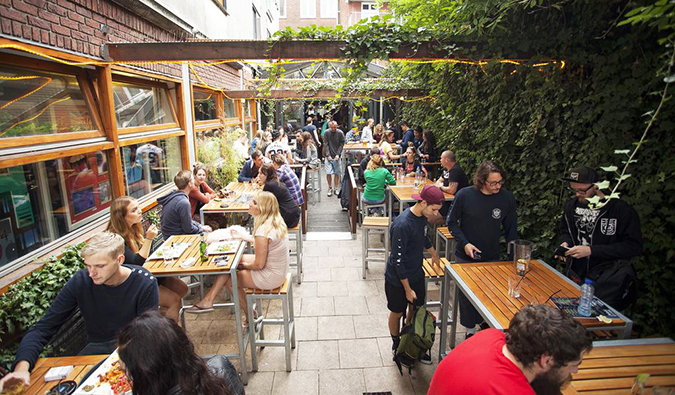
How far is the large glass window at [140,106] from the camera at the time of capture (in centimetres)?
505

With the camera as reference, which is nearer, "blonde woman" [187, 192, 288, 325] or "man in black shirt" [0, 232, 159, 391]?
"man in black shirt" [0, 232, 159, 391]

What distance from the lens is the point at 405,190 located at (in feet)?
20.5

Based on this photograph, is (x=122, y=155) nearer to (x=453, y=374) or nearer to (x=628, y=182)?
(x=453, y=374)

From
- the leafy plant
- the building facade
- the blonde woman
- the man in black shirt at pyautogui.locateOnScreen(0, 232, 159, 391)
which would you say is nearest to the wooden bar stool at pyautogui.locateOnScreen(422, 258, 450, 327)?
the blonde woman

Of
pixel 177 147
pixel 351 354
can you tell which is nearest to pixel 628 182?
pixel 351 354

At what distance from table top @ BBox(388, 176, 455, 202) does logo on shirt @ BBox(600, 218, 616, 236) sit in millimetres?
2547

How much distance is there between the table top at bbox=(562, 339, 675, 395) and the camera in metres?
1.87

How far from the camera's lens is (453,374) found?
5.64 ft

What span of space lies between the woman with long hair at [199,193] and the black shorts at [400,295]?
11.0ft

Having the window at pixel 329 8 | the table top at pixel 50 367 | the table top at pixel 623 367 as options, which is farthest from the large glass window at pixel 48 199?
the window at pixel 329 8

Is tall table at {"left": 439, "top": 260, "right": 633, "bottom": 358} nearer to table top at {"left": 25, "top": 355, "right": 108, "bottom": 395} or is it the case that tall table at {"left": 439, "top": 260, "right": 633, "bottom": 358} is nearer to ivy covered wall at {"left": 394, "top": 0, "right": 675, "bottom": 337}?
ivy covered wall at {"left": 394, "top": 0, "right": 675, "bottom": 337}

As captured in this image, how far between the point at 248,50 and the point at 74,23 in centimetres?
178

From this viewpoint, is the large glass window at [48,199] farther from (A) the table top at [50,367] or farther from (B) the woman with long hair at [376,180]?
(B) the woman with long hair at [376,180]

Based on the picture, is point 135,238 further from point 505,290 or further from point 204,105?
point 204,105
